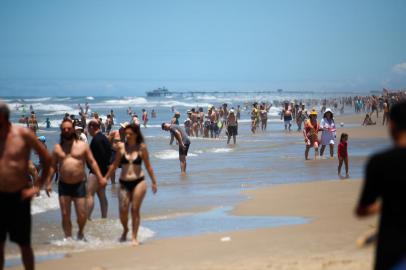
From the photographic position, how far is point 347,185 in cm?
1293

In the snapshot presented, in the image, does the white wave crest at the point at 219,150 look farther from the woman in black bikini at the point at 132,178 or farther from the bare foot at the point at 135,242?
the bare foot at the point at 135,242

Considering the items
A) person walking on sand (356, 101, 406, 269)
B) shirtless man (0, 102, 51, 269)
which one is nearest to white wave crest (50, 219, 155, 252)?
shirtless man (0, 102, 51, 269)

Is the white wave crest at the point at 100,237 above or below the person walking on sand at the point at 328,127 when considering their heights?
below

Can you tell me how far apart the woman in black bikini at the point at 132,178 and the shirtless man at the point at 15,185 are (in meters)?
2.54

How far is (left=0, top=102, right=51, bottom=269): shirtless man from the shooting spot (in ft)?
19.1

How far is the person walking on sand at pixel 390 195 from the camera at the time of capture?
3781 mm

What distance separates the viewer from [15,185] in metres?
5.91

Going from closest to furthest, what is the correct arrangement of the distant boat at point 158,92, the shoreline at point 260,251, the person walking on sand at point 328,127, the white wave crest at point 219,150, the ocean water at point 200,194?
1. the shoreline at point 260,251
2. the ocean water at point 200,194
3. the person walking on sand at point 328,127
4. the white wave crest at point 219,150
5. the distant boat at point 158,92

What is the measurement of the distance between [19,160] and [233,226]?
428cm

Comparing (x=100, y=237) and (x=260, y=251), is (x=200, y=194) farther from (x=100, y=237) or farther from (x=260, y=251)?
(x=260, y=251)

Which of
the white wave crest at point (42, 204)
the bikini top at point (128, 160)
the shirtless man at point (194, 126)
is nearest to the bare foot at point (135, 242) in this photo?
the bikini top at point (128, 160)

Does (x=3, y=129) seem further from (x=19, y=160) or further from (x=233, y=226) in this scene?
(x=233, y=226)

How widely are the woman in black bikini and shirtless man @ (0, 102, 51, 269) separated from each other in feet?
8.34

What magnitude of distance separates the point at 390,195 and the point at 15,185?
3403 millimetres
